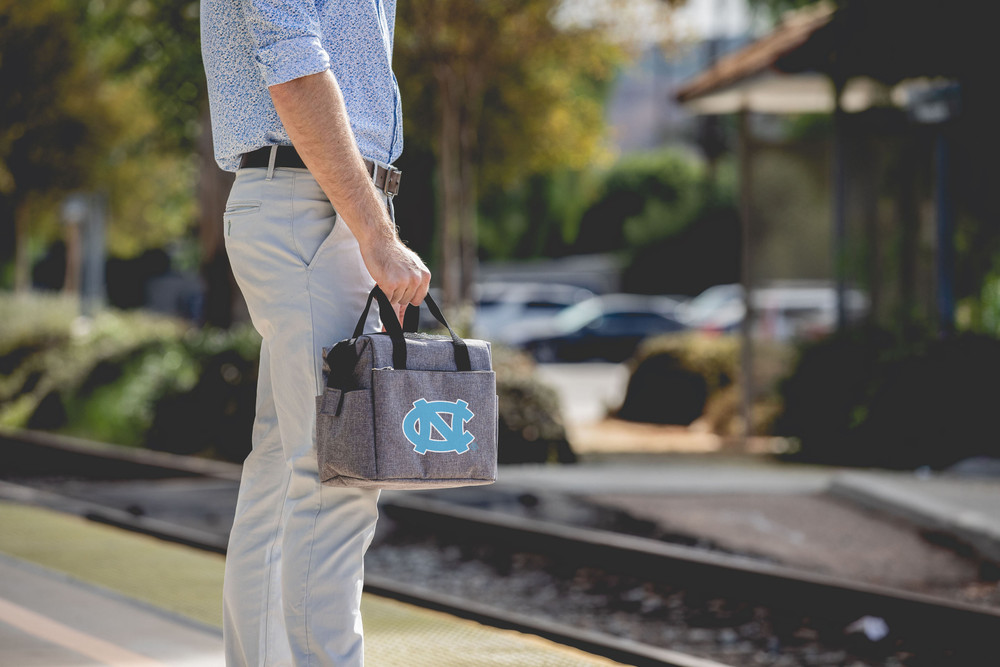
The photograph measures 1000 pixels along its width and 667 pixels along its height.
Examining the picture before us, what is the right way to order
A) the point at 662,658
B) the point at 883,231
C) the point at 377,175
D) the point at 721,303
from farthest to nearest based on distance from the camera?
1. the point at 721,303
2. the point at 883,231
3. the point at 662,658
4. the point at 377,175

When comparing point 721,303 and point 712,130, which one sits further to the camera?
point 712,130

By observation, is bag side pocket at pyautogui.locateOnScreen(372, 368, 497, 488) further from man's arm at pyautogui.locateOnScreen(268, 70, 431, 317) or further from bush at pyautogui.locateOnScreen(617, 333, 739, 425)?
bush at pyautogui.locateOnScreen(617, 333, 739, 425)

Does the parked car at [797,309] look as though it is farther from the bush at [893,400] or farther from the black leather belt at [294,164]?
the black leather belt at [294,164]

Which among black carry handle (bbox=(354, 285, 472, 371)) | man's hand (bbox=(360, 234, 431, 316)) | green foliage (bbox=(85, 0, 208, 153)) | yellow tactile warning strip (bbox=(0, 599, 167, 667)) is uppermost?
green foliage (bbox=(85, 0, 208, 153))

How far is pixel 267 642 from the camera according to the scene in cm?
277

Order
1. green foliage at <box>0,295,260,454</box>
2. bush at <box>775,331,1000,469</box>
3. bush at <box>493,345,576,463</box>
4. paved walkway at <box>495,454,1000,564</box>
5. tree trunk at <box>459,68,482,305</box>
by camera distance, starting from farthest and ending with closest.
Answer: tree trunk at <box>459,68,482,305</box> < green foliage at <box>0,295,260,454</box> < bush at <box>493,345,576,463</box> < bush at <box>775,331,1000,469</box> < paved walkway at <box>495,454,1000,564</box>

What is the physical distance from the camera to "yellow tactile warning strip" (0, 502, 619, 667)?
3846 mm

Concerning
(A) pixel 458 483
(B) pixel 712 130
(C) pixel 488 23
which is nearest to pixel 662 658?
(A) pixel 458 483

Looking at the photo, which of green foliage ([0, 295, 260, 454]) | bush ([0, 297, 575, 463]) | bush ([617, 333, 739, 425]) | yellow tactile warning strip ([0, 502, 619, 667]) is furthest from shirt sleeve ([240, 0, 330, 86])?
bush ([617, 333, 739, 425])

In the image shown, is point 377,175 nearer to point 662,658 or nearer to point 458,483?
point 458,483

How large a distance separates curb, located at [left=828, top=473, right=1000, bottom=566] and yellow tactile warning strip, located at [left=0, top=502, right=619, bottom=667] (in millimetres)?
2969

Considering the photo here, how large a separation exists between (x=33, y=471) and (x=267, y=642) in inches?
310

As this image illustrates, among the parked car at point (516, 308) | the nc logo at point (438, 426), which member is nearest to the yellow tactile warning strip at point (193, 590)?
the nc logo at point (438, 426)

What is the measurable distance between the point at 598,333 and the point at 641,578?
2420 centimetres
